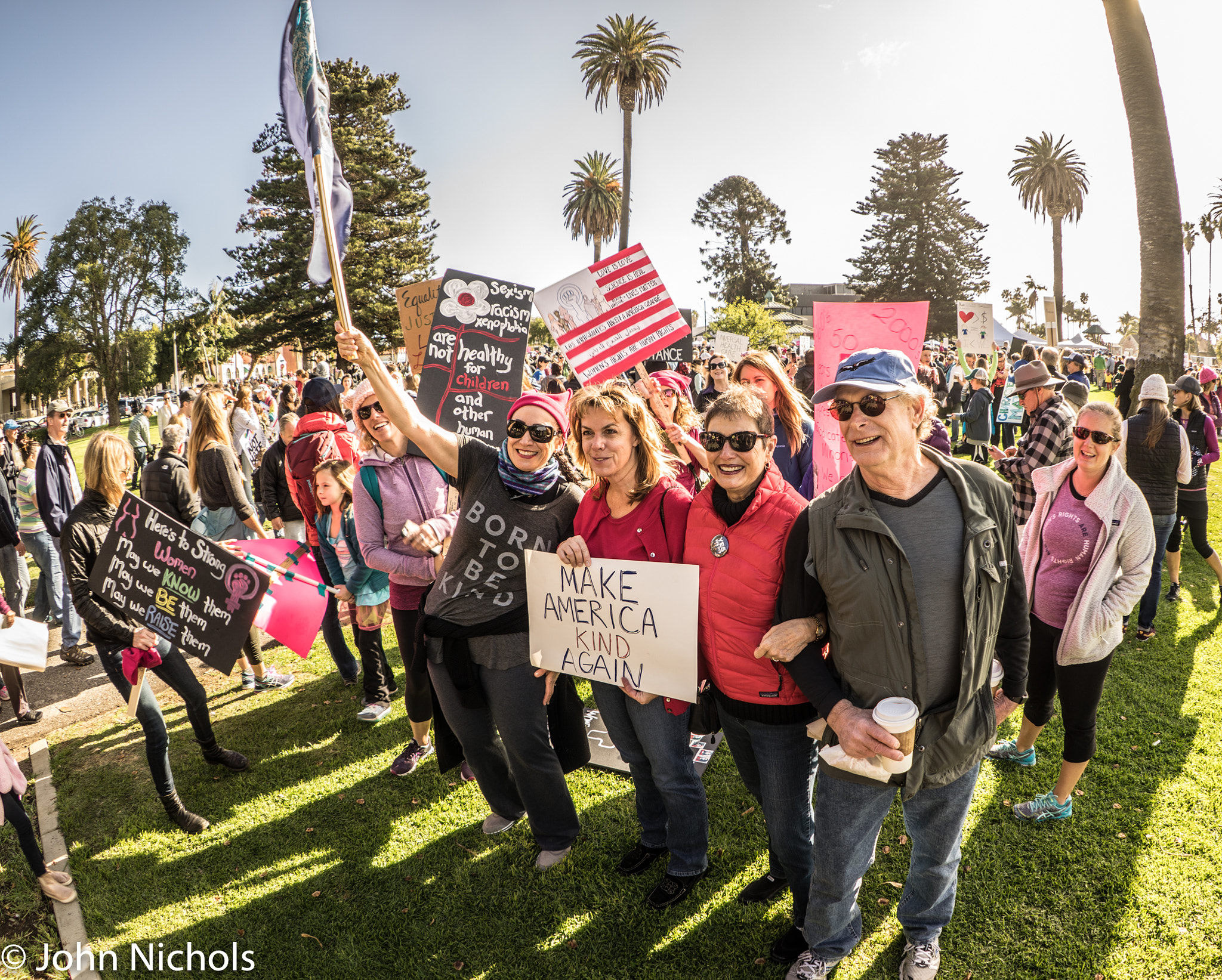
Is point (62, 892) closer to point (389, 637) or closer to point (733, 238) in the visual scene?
point (389, 637)

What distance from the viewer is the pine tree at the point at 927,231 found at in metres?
51.8

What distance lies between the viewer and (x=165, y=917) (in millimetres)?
3385

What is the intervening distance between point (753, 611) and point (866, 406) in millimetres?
861

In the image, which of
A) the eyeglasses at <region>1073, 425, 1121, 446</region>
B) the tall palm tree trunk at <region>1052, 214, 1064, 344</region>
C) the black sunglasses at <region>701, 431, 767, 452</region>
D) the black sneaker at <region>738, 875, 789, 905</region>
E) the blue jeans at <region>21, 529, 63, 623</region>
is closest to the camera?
the black sunglasses at <region>701, 431, 767, 452</region>

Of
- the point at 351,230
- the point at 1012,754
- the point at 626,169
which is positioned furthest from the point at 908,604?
the point at 351,230

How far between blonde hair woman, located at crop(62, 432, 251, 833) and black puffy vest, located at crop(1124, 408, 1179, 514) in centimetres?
713

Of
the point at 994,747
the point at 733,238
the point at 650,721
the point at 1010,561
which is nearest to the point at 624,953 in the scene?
the point at 650,721

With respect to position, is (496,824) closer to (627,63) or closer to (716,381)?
→ (716,381)

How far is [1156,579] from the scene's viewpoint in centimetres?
568

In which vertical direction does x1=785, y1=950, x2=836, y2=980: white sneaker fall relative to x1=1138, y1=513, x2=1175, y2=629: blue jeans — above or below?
below

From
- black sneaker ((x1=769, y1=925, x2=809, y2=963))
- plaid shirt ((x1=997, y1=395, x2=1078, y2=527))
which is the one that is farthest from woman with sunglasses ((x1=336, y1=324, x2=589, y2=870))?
plaid shirt ((x1=997, y1=395, x2=1078, y2=527))

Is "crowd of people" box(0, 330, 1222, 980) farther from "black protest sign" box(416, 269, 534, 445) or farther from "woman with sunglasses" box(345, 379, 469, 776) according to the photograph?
"black protest sign" box(416, 269, 534, 445)

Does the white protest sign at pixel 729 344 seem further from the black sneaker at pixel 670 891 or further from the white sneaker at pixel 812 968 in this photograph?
the white sneaker at pixel 812 968

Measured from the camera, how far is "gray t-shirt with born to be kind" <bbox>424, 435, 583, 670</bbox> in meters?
3.18
